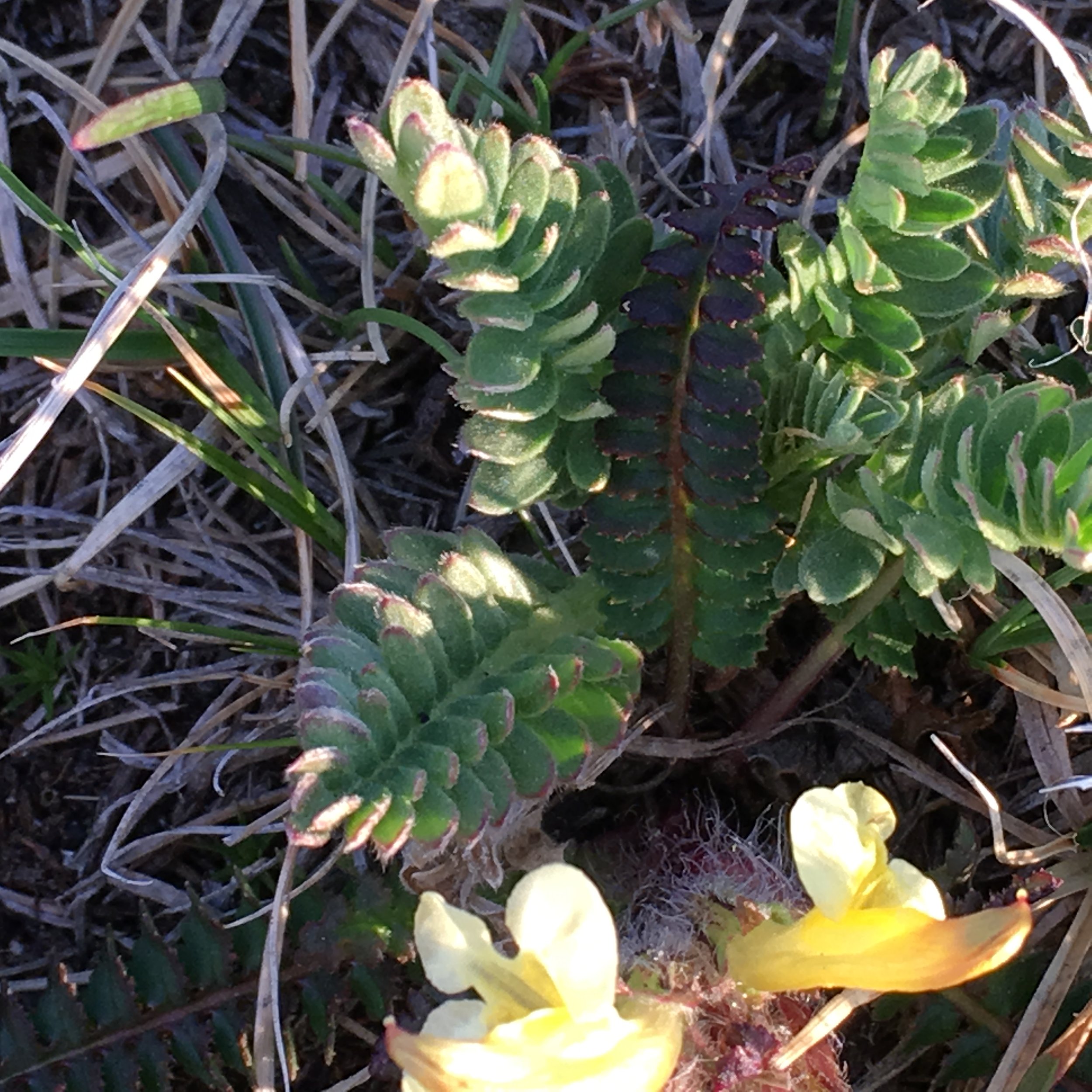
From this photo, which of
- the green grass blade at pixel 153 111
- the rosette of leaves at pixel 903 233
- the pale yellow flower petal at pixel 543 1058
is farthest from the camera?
the green grass blade at pixel 153 111

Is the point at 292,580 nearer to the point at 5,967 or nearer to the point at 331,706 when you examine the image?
the point at 5,967

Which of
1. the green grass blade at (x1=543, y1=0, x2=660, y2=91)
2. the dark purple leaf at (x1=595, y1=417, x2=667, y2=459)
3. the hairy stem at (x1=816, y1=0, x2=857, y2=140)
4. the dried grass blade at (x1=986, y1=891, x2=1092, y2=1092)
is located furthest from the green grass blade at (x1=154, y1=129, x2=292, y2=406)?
the dried grass blade at (x1=986, y1=891, x2=1092, y2=1092)

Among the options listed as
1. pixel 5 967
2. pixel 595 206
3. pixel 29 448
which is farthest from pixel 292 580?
pixel 595 206

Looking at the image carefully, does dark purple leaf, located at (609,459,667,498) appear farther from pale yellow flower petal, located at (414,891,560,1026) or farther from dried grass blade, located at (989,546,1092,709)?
pale yellow flower petal, located at (414,891,560,1026)

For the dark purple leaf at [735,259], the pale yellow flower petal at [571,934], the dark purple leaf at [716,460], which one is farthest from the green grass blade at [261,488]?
the pale yellow flower petal at [571,934]

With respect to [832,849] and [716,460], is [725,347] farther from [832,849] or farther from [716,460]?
[832,849]

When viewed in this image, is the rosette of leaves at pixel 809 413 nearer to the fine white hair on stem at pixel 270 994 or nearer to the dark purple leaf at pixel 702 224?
the dark purple leaf at pixel 702 224

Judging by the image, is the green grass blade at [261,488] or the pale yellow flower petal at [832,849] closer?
the pale yellow flower petal at [832,849]
